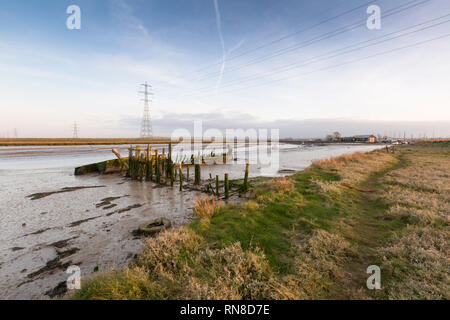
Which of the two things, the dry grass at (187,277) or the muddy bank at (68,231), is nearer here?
the dry grass at (187,277)

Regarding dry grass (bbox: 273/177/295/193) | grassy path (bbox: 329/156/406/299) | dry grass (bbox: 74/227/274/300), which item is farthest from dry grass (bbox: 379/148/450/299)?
dry grass (bbox: 273/177/295/193)

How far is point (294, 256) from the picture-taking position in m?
5.29

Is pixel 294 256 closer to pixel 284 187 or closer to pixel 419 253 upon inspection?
pixel 419 253

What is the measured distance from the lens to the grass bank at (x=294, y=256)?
12.7ft

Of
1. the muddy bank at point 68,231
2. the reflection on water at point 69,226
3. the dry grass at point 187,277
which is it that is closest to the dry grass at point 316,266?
the dry grass at point 187,277

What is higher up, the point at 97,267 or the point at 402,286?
the point at 402,286

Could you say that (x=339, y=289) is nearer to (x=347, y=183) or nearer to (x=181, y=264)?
(x=181, y=264)

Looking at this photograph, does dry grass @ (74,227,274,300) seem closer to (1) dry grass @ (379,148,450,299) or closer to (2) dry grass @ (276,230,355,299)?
(2) dry grass @ (276,230,355,299)

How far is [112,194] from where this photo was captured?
1402 cm

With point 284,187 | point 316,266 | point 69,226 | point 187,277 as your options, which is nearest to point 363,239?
point 316,266

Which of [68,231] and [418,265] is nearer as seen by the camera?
[418,265]

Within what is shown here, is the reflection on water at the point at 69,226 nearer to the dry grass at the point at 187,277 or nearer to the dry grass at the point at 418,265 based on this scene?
the dry grass at the point at 187,277
